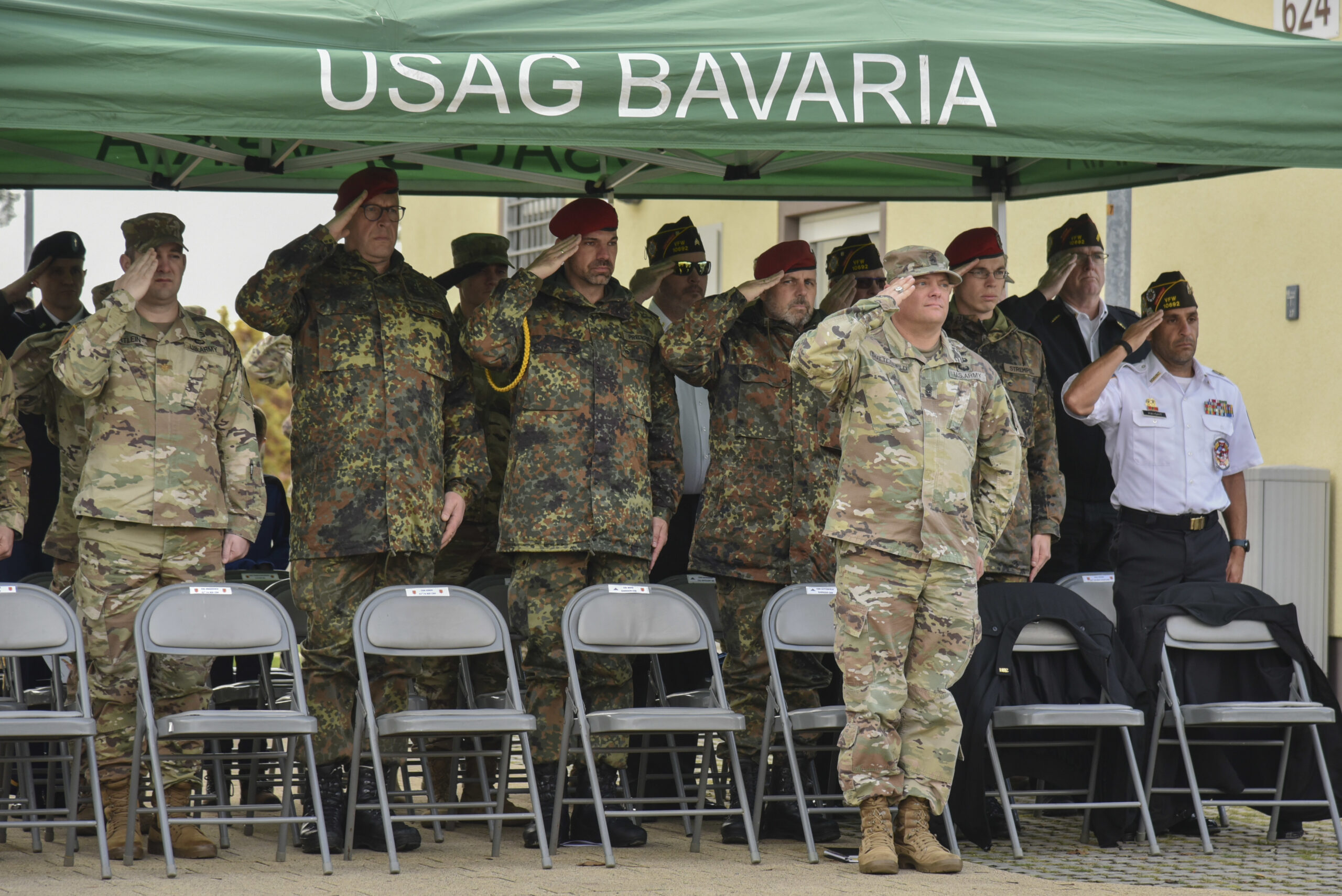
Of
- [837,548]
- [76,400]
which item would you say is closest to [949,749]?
[837,548]

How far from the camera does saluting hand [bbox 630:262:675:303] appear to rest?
7766mm

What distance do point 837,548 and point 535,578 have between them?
1178 millimetres

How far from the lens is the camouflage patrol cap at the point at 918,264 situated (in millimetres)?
5969

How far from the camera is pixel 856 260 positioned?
24.6 ft

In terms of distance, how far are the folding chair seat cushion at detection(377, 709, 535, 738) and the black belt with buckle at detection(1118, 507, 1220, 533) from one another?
2814 mm

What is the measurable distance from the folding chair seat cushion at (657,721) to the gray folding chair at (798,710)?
33cm

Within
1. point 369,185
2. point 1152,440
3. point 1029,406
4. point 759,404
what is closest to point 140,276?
point 369,185

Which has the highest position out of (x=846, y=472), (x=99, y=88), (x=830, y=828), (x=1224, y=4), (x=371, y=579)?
(x=1224, y=4)

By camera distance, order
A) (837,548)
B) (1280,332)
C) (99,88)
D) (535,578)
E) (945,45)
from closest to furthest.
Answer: (99,88) → (945,45) → (837,548) → (535,578) → (1280,332)

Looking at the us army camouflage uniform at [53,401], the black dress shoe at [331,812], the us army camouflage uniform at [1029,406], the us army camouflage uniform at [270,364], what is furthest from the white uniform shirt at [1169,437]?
the us army camouflage uniform at [270,364]

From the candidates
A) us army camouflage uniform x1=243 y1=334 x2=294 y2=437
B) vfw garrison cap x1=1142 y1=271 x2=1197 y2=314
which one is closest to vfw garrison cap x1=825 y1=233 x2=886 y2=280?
vfw garrison cap x1=1142 y1=271 x2=1197 y2=314

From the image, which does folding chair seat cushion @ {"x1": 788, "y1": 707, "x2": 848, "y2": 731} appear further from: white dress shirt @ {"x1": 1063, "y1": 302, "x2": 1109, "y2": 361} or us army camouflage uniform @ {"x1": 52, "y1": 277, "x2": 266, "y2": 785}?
white dress shirt @ {"x1": 1063, "y1": 302, "x2": 1109, "y2": 361}

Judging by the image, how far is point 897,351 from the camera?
6.07 metres

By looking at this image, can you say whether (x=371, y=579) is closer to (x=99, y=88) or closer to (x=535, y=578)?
(x=535, y=578)
